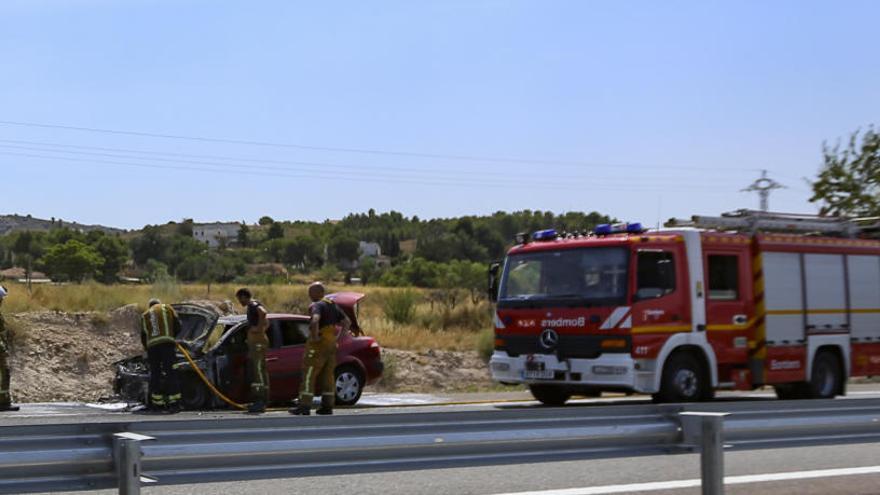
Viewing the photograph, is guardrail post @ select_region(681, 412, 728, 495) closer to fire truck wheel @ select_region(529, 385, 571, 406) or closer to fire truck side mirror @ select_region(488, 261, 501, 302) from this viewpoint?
fire truck wheel @ select_region(529, 385, 571, 406)

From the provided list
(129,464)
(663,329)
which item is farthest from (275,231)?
(129,464)

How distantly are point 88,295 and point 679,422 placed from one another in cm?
2215

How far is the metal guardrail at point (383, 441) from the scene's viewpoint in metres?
5.09

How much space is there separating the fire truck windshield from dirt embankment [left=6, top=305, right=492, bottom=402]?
6479mm

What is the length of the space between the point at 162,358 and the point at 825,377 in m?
9.85

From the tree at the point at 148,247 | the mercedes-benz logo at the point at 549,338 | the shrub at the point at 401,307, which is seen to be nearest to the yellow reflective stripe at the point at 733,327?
the mercedes-benz logo at the point at 549,338

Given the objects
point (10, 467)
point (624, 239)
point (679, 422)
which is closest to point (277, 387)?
point (624, 239)

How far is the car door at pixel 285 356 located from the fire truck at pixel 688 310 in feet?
9.24

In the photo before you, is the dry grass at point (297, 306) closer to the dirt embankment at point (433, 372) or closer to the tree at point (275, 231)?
the dirt embankment at point (433, 372)

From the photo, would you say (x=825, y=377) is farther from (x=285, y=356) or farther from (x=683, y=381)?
(x=285, y=356)

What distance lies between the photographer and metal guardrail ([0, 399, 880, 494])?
509 centimetres

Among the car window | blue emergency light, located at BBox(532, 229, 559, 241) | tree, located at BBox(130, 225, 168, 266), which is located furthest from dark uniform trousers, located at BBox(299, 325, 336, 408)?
tree, located at BBox(130, 225, 168, 266)

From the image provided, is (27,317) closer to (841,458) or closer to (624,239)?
(624,239)

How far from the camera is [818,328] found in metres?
17.7
